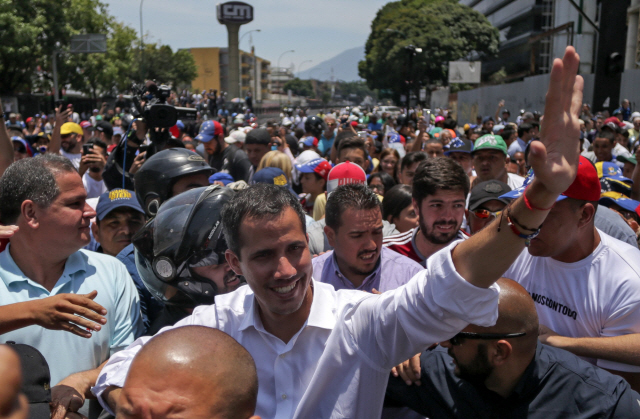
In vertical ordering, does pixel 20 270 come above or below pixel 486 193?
below

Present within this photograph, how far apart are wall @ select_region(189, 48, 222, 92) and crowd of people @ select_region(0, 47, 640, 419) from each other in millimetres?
114985

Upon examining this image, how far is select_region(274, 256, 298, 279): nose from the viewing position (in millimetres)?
1935

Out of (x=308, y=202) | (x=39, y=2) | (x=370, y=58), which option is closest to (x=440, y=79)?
(x=370, y=58)

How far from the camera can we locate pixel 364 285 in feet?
10.2

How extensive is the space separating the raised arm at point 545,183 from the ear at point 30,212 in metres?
2.03

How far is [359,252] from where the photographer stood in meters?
3.09

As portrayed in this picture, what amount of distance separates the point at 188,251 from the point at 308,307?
52 cm

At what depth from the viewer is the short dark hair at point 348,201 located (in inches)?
126

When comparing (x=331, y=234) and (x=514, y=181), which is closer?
(x=331, y=234)

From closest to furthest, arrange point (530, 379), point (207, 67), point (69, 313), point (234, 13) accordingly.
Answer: point (69, 313) → point (530, 379) → point (234, 13) → point (207, 67)

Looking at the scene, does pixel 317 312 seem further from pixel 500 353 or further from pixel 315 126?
pixel 315 126

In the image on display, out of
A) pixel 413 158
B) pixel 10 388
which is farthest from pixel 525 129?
pixel 10 388

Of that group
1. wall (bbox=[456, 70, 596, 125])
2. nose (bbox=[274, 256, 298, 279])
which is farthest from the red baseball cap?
wall (bbox=[456, 70, 596, 125])

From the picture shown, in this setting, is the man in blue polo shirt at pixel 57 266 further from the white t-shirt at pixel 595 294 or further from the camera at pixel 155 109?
the camera at pixel 155 109
